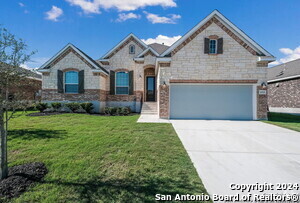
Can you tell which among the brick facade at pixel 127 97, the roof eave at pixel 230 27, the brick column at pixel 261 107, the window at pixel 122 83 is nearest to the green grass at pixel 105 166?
the roof eave at pixel 230 27

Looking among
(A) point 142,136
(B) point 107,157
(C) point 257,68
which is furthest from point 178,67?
(B) point 107,157

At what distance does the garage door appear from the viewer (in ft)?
32.6

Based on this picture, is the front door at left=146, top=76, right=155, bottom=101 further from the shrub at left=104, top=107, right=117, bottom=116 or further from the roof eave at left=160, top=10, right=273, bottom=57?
the roof eave at left=160, top=10, right=273, bottom=57

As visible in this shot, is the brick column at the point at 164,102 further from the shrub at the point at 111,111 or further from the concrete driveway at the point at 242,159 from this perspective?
the shrub at the point at 111,111

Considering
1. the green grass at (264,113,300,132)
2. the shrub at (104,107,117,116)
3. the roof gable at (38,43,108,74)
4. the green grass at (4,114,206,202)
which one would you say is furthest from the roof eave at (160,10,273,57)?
the roof gable at (38,43,108,74)

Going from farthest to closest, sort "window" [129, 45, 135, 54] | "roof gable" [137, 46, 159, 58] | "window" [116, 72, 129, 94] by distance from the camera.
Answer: "window" [129, 45, 135, 54] → "window" [116, 72, 129, 94] → "roof gable" [137, 46, 159, 58]

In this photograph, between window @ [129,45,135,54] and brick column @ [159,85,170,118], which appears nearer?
brick column @ [159,85,170,118]

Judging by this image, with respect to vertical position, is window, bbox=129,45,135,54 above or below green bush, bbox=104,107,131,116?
above

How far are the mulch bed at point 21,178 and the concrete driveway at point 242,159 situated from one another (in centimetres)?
339

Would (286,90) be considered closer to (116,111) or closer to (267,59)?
(267,59)

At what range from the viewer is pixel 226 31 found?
32.0ft

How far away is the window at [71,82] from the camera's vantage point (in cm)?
1272

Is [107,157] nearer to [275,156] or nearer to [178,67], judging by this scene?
[275,156]

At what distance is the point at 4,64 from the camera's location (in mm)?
2799
